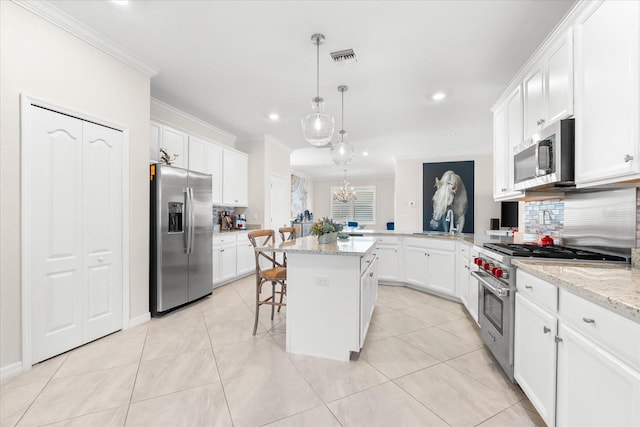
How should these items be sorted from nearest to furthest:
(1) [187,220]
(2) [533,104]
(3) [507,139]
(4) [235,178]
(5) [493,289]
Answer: (5) [493,289], (2) [533,104], (3) [507,139], (1) [187,220], (4) [235,178]

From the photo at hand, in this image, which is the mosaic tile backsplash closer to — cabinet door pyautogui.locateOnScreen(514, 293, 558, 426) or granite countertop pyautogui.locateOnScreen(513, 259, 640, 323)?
granite countertop pyautogui.locateOnScreen(513, 259, 640, 323)

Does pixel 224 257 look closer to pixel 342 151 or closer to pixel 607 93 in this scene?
pixel 342 151

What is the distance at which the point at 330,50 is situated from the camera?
273cm

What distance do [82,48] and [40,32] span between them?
30cm

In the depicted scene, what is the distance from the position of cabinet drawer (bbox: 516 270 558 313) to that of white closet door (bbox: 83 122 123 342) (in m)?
Answer: 3.41

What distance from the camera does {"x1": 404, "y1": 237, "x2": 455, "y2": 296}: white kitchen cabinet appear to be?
12.7ft

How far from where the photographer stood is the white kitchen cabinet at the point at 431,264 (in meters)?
3.88

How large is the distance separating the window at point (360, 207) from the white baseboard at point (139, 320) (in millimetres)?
8926

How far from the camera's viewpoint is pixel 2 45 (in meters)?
2.02

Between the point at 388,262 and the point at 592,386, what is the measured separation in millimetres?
3451

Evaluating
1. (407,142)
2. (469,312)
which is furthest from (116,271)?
(407,142)

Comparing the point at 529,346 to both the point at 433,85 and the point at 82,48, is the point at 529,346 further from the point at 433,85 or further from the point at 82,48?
the point at 82,48

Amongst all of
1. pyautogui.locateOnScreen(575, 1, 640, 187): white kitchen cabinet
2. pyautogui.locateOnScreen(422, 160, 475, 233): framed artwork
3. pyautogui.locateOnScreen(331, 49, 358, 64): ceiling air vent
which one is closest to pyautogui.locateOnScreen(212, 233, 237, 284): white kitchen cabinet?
pyautogui.locateOnScreen(331, 49, 358, 64): ceiling air vent

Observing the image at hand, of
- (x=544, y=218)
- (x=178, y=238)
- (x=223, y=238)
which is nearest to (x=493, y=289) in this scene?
(x=544, y=218)
